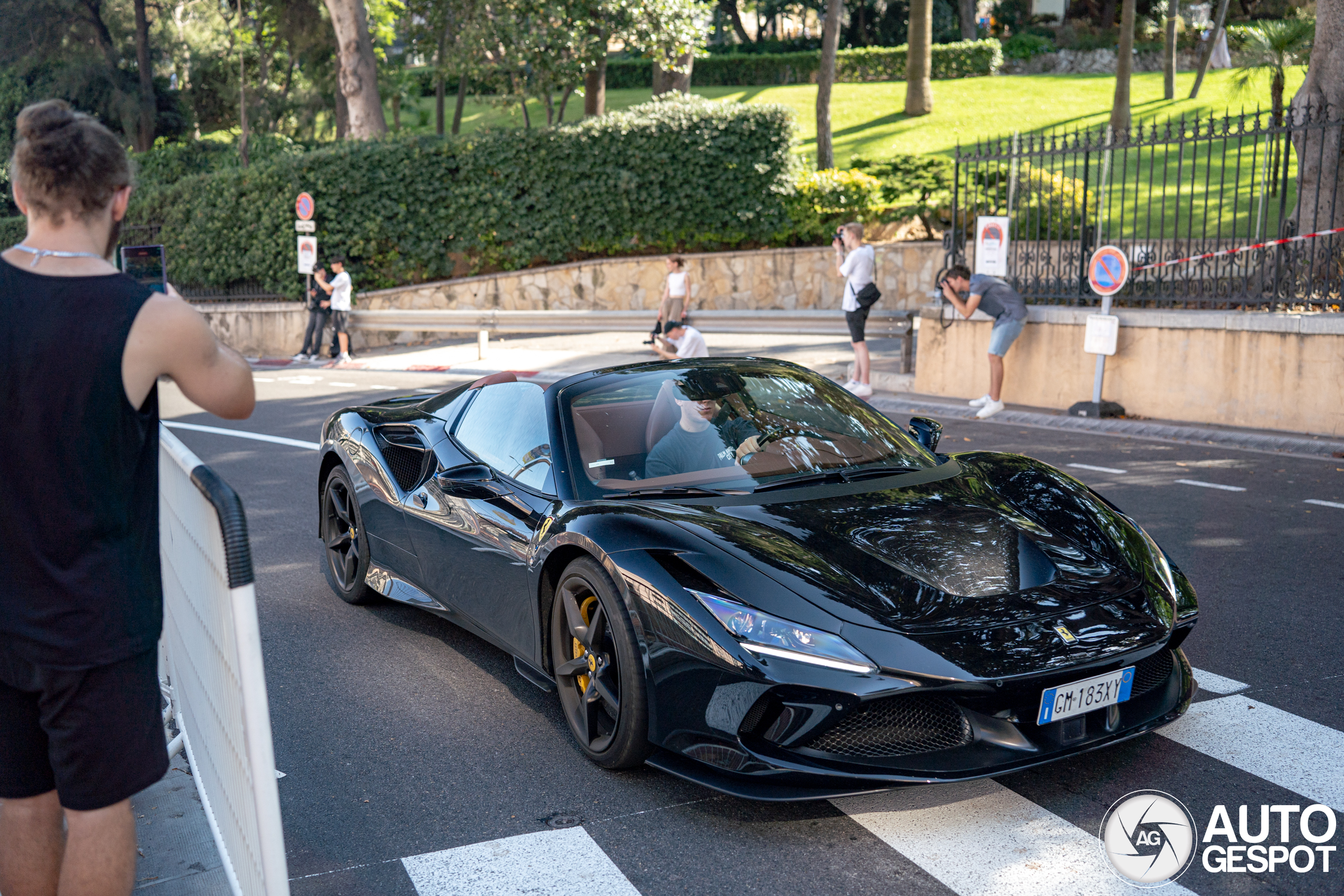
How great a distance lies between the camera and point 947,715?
10.9ft

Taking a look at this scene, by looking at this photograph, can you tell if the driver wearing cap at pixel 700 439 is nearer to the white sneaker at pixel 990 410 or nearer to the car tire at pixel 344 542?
the car tire at pixel 344 542

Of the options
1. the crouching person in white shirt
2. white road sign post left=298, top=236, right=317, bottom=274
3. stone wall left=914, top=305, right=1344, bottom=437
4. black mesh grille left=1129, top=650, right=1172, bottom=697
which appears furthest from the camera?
white road sign post left=298, top=236, right=317, bottom=274

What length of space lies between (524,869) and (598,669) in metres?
0.79

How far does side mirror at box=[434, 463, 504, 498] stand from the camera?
185 inches

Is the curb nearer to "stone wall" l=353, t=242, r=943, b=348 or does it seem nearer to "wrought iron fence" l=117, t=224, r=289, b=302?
"stone wall" l=353, t=242, r=943, b=348

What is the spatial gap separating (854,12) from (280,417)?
1831 inches

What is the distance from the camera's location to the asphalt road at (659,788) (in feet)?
10.6

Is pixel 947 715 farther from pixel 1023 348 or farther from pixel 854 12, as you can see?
pixel 854 12

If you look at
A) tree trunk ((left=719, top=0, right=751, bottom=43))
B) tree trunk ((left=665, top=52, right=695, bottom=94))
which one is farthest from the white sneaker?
tree trunk ((left=719, top=0, right=751, bottom=43))

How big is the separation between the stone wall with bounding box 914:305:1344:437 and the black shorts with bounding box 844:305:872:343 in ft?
2.36

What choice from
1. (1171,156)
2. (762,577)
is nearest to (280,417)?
(762,577)

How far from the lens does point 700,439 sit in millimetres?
4570

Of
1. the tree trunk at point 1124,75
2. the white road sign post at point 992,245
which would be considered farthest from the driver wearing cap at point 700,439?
the tree trunk at point 1124,75

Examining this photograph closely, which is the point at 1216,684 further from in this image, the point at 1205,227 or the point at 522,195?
the point at 522,195
